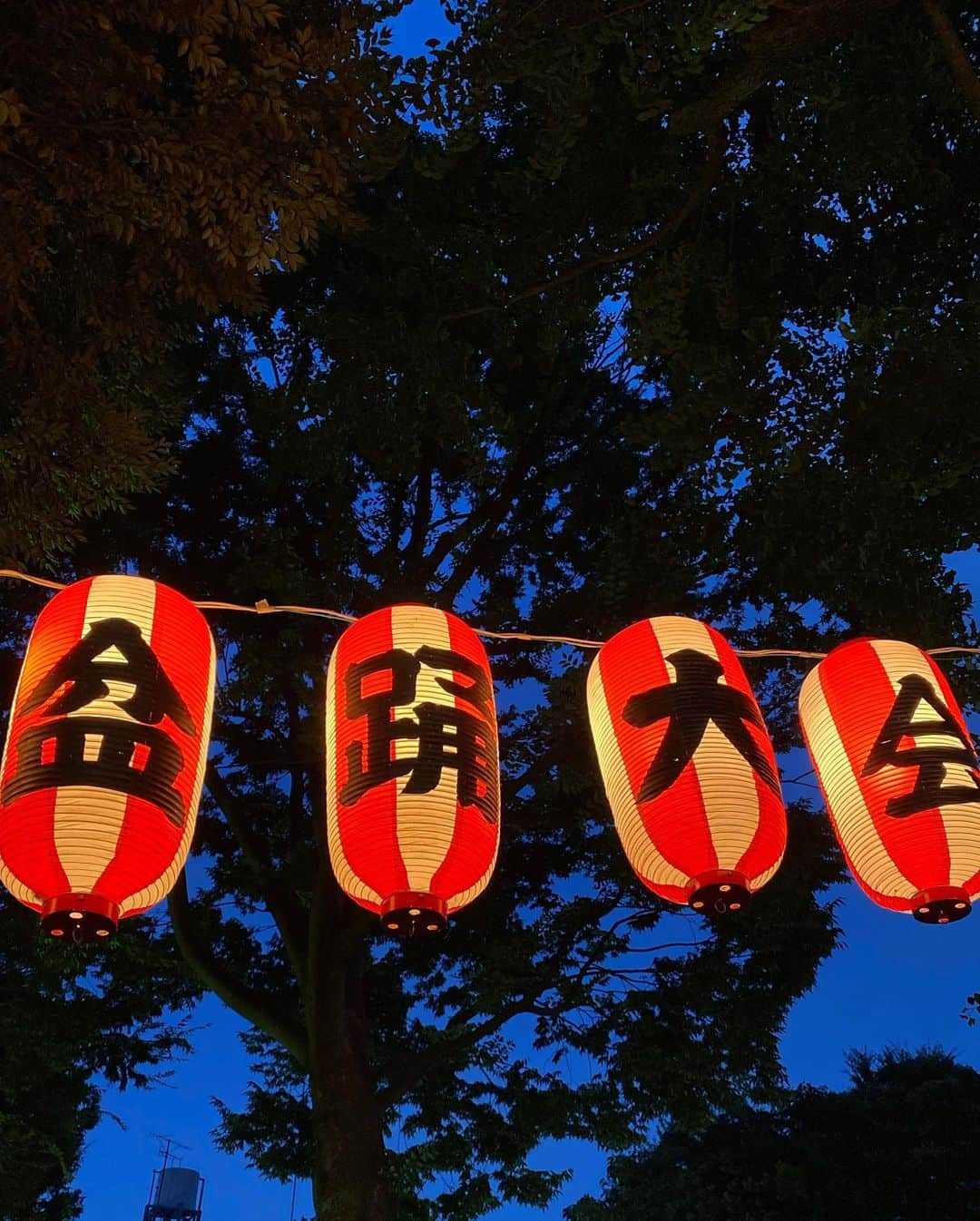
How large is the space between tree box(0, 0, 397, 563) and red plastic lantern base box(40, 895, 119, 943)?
137 inches

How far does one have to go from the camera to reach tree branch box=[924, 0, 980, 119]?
617 cm

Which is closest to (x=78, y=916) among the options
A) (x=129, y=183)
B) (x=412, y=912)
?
(x=412, y=912)

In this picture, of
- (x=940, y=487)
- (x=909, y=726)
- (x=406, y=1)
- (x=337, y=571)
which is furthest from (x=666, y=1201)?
(x=406, y=1)

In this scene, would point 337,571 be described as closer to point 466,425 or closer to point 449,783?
point 466,425

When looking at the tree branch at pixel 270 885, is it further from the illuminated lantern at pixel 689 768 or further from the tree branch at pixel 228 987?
the illuminated lantern at pixel 689 768

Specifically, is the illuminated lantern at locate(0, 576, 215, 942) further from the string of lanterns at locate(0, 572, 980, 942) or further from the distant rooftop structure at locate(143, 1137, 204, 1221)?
the distant rooftop structure at locate(143, 1137, 204, 1221)

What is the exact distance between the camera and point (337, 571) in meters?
9.97

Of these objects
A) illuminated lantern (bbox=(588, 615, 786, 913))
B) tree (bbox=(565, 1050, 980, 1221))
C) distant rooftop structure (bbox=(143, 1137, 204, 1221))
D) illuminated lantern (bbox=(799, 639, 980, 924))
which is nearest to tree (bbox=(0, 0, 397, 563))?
illuminated lantern (bbox=(588, 615, 786, 913))

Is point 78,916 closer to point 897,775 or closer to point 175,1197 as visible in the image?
point 897,775

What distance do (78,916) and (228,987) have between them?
6241mm

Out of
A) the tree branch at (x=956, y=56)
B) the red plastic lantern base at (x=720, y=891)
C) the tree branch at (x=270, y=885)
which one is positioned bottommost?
the red plastic lantern base at (x=720, y=891)

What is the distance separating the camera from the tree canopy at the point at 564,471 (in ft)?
24.6

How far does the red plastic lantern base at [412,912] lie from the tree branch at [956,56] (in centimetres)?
600

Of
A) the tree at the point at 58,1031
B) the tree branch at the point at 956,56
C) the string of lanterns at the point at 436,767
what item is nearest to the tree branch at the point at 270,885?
the tree at the point at 58,1031
